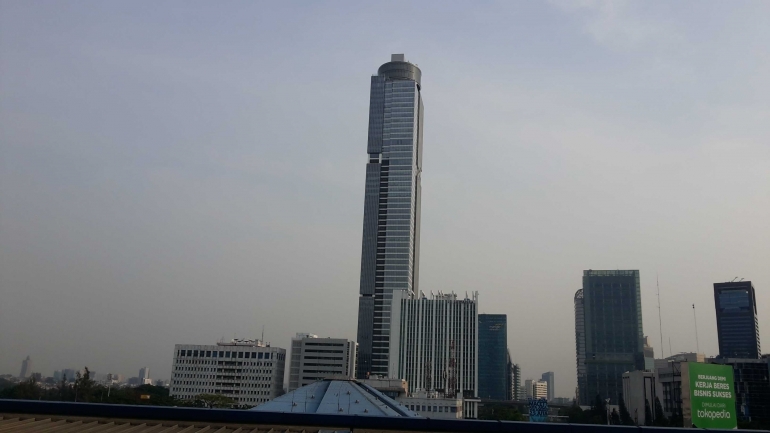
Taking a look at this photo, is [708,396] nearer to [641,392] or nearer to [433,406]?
[641,392]

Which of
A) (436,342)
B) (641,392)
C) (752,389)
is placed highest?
(436,342)

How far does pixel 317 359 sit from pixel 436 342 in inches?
1457

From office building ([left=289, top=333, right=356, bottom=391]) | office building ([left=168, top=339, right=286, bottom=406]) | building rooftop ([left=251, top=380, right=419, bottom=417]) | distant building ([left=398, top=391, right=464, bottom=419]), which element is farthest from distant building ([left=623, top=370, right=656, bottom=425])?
office building ([left=168, top=339, right=286, bottom=406])

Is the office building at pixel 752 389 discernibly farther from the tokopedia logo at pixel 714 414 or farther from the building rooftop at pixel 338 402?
the building rooftop at pixel 338 402

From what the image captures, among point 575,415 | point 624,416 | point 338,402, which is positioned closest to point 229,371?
point 575,415

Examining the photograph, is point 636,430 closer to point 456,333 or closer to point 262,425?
point 262,425

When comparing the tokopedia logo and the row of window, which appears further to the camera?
the row of window

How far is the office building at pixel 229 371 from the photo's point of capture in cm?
18150

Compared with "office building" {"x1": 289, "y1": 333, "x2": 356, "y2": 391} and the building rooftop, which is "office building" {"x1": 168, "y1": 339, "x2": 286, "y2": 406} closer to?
"office building" {"x1": 289, "y1": 333, "x2": 356, "y2": 391}

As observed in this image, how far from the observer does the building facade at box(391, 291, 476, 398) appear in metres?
180

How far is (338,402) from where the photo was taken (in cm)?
8156

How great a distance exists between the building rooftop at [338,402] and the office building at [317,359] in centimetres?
9589

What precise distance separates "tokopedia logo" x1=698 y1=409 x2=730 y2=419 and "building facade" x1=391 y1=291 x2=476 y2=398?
4279 inches

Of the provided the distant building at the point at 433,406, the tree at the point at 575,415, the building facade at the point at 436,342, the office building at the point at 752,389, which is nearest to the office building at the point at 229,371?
the building facade at the point at 436,342
